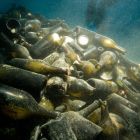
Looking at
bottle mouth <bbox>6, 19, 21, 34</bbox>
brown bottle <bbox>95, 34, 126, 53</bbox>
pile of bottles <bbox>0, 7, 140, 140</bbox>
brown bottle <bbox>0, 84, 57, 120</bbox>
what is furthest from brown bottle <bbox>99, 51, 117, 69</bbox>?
brown bottle <bbox>0, 84, 57, 120</bbox>

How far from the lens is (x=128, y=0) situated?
48.8 ft

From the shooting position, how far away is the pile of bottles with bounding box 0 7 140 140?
2.03 m

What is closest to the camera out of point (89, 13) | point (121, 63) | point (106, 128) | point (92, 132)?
point (92, 132)

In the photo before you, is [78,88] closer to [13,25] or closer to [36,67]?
[36,67]

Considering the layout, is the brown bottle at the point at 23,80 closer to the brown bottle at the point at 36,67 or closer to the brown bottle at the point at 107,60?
the brown bottle at the point at 36,67

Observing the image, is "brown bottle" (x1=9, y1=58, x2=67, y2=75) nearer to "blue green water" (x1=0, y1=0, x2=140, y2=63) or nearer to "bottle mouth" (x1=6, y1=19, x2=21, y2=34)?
"bottle mouth" (x1=6, y1=19, x2=21, y2=34)

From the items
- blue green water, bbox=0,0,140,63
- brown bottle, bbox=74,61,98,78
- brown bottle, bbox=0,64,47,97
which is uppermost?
blue green water, bbox=0,0,140,63

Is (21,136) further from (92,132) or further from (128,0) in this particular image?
(128,0)

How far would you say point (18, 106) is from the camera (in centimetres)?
202

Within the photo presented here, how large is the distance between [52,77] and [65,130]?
0.89 m

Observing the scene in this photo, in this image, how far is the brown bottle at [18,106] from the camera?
1.97 metres

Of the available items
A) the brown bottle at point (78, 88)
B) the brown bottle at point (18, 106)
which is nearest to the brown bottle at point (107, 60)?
the brown bottle at point (78, 88)

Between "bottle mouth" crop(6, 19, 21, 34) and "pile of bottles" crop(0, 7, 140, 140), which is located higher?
"bottle mouth" crop(6, 19, 21, 34)

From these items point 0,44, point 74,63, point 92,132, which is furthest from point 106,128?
point 0,44
